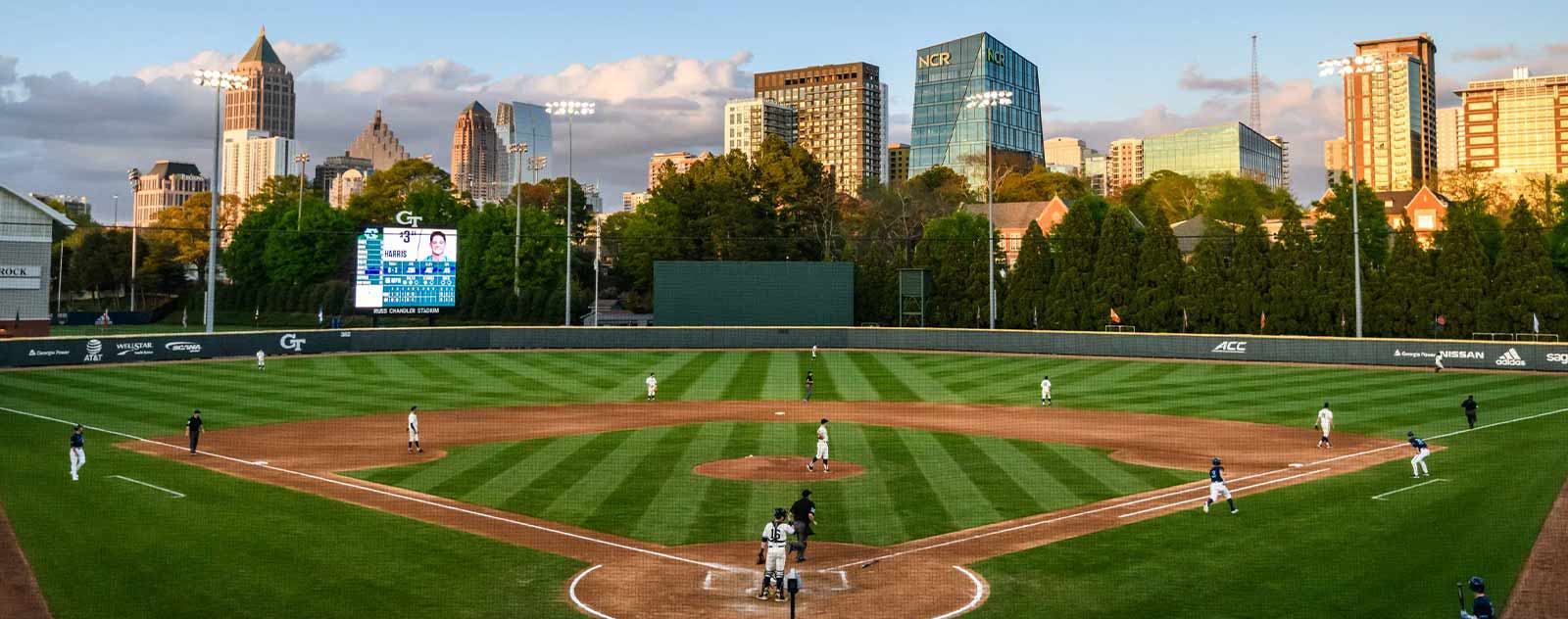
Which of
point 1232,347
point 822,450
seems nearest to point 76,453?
point 822,450

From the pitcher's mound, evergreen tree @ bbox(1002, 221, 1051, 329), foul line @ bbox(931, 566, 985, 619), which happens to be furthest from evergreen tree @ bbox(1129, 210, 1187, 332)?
foul line @ bbox(931, 566, 985, 619)

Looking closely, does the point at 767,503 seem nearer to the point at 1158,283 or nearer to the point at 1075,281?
the point at 1158,283

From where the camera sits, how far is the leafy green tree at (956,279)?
78.4 m

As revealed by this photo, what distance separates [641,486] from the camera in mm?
24703

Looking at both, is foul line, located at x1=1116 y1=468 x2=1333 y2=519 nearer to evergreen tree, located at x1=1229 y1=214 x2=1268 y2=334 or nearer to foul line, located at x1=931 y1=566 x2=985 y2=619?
foul line, located at x1=931 y1=566 x2=985 y2=619

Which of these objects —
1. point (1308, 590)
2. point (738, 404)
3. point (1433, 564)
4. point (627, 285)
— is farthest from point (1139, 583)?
point (627, 285)

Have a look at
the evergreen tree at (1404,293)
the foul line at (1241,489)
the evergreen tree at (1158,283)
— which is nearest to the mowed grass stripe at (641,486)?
the foul line at (1241,489)

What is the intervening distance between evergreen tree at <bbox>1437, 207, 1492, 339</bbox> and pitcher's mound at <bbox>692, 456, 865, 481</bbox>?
50.6 m

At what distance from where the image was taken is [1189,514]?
2153 centimetres

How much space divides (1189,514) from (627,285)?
91.8m

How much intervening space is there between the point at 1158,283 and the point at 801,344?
24530 mm

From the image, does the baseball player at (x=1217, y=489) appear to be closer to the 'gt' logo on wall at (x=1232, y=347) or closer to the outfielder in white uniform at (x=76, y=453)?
the outfielder in white uniform at (x=76, y=453)

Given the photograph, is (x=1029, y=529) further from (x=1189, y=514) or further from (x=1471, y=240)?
(x=1471, y=240)

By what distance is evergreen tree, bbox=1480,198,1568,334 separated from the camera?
5972cm
